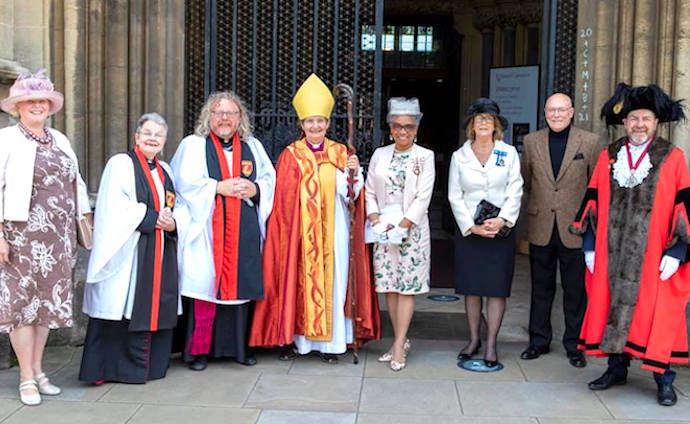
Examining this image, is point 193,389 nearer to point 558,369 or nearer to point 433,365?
point 433,365

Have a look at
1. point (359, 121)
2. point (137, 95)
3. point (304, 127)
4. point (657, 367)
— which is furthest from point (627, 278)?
point (137, 95)

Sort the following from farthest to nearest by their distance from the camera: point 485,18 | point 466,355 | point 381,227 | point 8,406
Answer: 1. point 485,18
2. point 466,355
3. point 381,227
4. point 8,406

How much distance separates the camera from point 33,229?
13.0ft

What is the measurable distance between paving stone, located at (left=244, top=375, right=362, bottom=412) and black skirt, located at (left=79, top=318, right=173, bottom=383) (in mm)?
694

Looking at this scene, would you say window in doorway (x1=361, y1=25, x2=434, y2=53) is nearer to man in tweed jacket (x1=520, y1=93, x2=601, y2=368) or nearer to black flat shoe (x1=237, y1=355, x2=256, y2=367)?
man in tweed jacket (x1=520, y1=93, x2=601, y2=368)

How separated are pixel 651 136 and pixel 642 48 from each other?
1.38 meters

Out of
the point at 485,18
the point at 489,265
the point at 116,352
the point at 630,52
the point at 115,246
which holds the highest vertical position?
the point at 485,18

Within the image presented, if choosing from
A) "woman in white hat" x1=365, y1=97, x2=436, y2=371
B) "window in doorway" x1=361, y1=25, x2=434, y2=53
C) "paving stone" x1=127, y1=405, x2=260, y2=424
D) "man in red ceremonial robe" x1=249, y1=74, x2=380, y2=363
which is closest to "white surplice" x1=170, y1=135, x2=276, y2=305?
"man in red ceremonial robe" x1=249, y1=74, x2=380, y2=363

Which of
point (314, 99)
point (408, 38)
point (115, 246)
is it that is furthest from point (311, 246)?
point (408, 38)

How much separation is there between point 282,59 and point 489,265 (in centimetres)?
260

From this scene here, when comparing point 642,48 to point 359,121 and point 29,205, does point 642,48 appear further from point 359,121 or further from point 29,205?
point 29,205

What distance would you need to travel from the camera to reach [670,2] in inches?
204

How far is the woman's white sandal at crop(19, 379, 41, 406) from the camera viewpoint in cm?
398

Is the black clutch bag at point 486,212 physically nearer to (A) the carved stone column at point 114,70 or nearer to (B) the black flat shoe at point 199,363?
(B) the black flat shoe at point 199,363
